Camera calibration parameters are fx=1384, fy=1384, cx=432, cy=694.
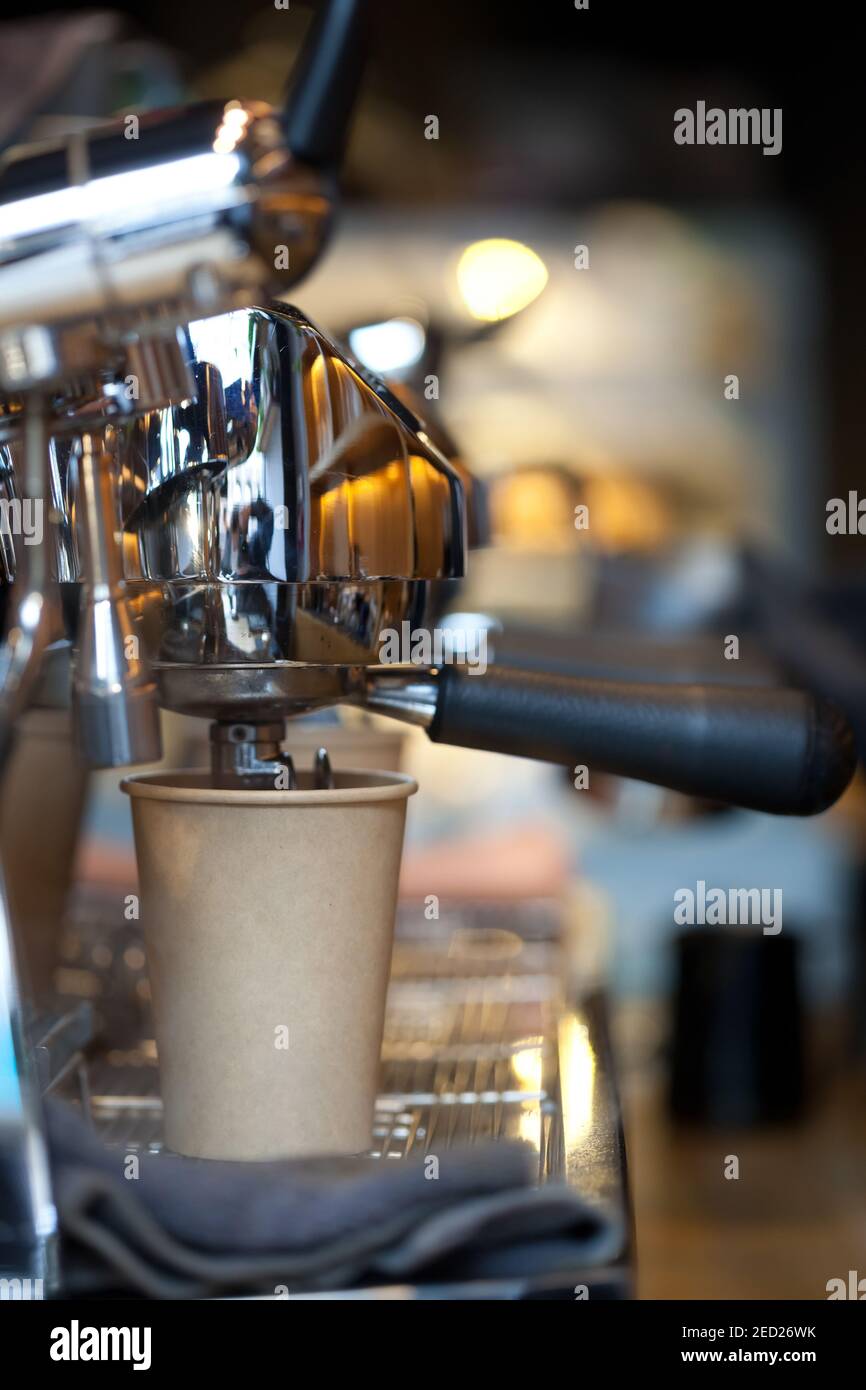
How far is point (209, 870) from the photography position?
361 mm

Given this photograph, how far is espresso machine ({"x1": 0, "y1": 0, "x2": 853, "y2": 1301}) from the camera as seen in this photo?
30 cm

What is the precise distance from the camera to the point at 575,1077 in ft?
1.44

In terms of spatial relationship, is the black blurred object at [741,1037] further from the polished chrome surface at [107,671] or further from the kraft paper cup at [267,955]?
the polished chrome surface at [107,671]

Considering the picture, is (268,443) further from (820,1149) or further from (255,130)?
(820,1149)

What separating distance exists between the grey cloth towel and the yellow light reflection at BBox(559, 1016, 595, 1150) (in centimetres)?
5

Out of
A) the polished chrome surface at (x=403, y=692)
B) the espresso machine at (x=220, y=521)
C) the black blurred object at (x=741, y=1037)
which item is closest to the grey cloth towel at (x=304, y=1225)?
the espresso machine at (x=220, y=521)

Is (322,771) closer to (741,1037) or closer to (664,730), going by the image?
(664,730)

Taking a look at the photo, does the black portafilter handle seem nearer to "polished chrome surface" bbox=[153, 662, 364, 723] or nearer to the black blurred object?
"polished chrome surface" bbox=[153, 662, 364, 723]

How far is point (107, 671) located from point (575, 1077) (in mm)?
225

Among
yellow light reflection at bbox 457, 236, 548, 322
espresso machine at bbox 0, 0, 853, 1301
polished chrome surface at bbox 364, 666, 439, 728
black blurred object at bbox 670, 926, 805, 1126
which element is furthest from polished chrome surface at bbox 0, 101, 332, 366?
black blurred object at bbox 670, 926, 805, 1126

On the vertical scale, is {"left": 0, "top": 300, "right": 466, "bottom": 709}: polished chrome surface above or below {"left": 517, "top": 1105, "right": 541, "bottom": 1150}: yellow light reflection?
above

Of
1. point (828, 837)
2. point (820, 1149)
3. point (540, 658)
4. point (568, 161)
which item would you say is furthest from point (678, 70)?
point (540, 658)

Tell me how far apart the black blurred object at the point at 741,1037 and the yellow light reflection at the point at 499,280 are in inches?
44.0

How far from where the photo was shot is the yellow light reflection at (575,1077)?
0.39 metres
